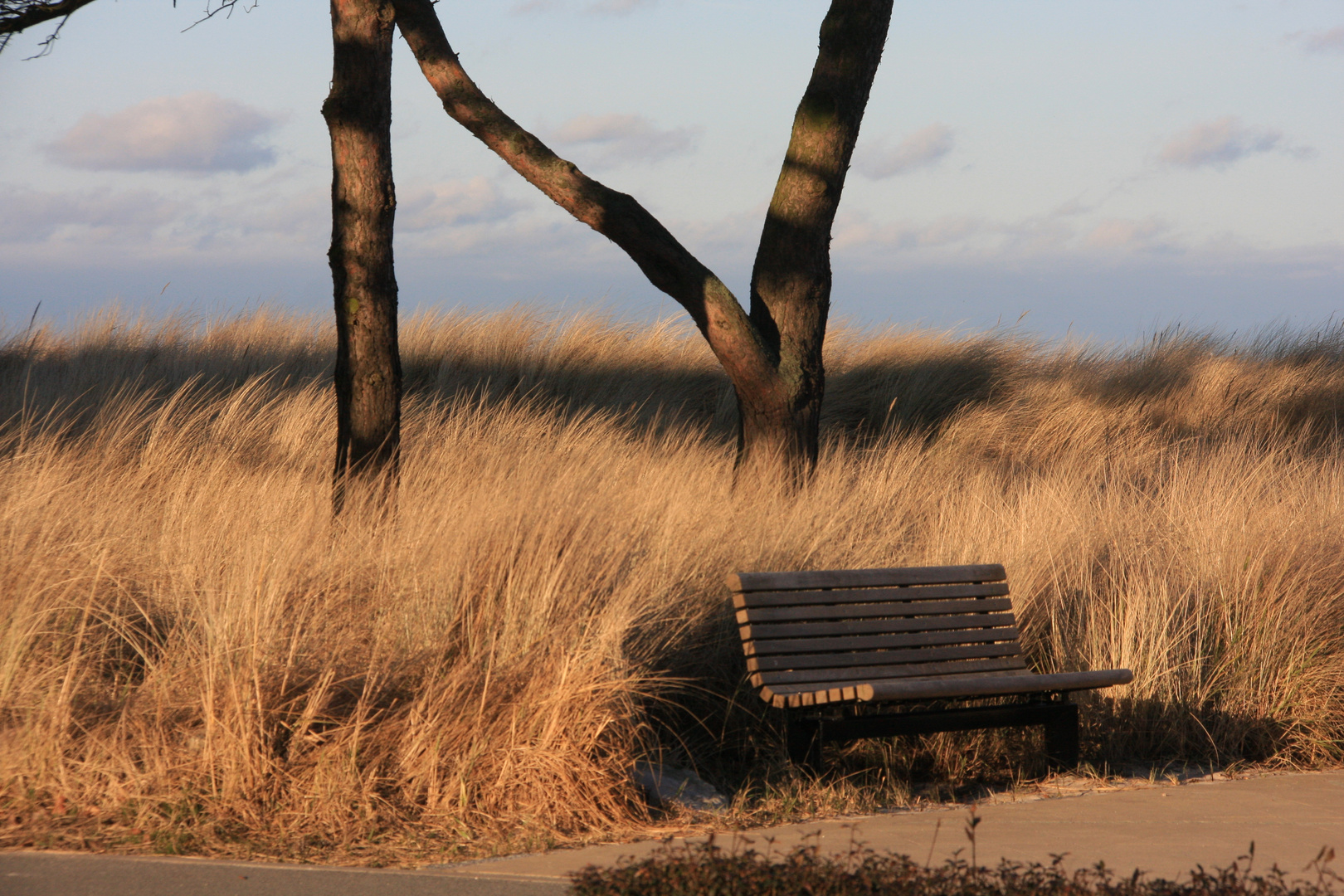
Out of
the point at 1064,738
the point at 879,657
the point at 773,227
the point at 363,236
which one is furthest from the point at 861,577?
the point at 773,227

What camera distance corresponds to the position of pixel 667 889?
10.0 ft

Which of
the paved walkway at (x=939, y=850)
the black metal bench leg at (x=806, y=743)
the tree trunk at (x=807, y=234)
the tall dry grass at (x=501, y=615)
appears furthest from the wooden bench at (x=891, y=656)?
the tree trunk at (x=807, y=234)

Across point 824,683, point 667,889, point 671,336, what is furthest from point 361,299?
point 671,336

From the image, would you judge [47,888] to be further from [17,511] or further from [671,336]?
[671,336]

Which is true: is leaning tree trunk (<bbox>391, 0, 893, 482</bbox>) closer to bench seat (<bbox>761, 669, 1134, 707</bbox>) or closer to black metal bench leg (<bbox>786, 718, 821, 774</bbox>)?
bench seat (<bbox>761, 669, 1134, 707</bbox>)

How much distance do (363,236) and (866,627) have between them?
3788 millimetres

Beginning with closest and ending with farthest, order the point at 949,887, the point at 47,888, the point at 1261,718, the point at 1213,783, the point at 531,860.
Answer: the point at 949,887 → the point at 47,888 → the point at 531,860 → the point at 1213,783 → the point at 1261,718

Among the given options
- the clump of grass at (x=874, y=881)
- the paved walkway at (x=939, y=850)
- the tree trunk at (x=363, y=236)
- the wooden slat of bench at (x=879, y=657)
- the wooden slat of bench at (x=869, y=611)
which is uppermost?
the tree trunk at (x=363, y=236)

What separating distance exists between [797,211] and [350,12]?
9.84 feet

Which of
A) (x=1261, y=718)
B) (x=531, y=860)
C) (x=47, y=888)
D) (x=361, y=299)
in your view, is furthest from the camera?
(x=361, y=299)

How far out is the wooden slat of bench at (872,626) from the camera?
4.82 metres

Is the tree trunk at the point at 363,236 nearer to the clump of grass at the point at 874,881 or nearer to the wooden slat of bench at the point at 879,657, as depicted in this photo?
the wooden slat of bench at the point at 879,657

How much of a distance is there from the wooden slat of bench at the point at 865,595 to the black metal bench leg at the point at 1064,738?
0.57 m

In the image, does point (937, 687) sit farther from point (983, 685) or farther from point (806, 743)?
point (806, 743)
